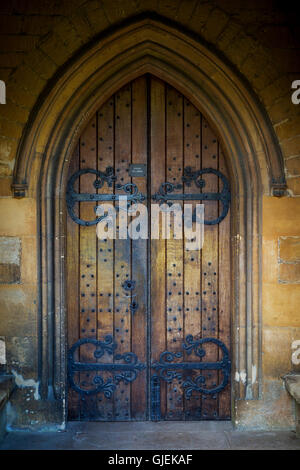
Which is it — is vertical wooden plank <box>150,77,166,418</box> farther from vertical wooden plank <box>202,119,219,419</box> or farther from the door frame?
vertical wooden plank <box>202,119,219,419</box>

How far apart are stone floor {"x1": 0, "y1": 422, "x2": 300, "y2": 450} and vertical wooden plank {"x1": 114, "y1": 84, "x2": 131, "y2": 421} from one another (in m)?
0.20

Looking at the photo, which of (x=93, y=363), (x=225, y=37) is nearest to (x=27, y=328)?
(x=93, y=363)

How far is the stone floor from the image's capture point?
301cm

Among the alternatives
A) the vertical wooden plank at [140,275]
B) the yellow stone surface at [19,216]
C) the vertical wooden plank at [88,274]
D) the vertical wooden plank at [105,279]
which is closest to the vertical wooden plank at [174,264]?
the vertical wooden plank at [140,275]

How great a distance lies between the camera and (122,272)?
3459 mm

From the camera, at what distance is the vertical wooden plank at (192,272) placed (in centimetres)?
346

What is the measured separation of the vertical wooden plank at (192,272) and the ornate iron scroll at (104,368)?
47 cm

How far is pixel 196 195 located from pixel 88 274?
1087mm

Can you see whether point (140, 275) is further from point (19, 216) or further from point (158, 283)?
point (19, 216)

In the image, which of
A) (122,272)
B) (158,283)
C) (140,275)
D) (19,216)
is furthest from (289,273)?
(19,216)

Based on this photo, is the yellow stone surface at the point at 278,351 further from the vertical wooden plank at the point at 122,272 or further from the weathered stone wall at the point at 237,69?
the vertical wooden plank at the point at 122,272

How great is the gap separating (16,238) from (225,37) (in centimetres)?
219

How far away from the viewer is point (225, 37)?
3191 millimetres

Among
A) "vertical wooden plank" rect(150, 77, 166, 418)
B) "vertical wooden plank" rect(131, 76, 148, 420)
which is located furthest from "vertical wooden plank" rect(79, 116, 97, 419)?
"vertical wooden plank" rect(150, 77, 166, 418)
